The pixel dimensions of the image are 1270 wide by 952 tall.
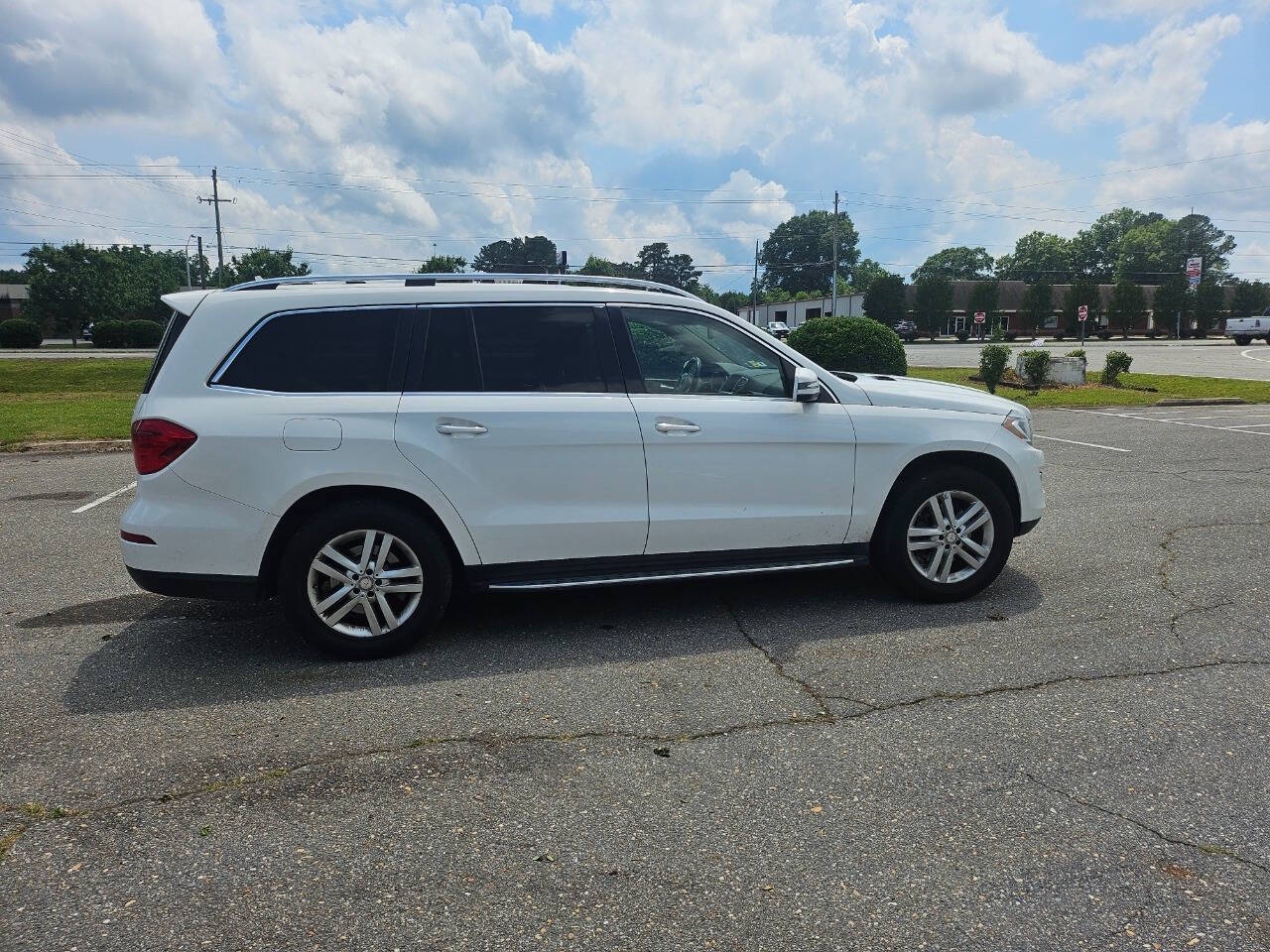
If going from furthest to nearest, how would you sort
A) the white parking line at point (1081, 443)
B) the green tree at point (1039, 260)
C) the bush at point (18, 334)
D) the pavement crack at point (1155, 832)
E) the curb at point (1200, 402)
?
1. the green tree at point (1039, 260)
2. the bush at point (18, 334)
3. the curb at point (1200, 402)
4. the white parking line at point (1081, 443)
5. the pavement crack at point (1155, 832)

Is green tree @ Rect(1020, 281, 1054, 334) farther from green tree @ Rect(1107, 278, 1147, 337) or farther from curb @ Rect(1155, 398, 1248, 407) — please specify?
curb @ Rect(1155, 398, 1248, 407)

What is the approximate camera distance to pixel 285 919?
254 cm

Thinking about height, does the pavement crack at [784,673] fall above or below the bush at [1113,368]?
below

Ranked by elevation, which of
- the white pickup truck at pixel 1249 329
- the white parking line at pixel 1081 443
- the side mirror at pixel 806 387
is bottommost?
the white parking line at pixel 1081 443

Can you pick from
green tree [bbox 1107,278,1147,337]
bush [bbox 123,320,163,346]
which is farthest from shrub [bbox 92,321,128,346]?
green tree [bbox 1107,278,1147,337]

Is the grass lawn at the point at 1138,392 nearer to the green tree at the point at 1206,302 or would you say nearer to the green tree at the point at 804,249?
the green tree at the point at 1206,302

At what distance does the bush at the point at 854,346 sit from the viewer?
15.7 meters

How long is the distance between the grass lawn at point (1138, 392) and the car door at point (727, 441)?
13.2 m

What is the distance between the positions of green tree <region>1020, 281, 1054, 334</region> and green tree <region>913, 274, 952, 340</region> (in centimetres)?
737

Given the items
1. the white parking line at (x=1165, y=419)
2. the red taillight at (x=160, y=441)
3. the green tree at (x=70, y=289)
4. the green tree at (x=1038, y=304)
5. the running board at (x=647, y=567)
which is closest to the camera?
the red taillight at (x=160, y=441)

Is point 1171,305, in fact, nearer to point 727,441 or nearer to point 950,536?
point 950,536

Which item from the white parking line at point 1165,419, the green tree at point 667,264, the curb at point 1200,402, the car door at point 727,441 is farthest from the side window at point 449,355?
the green tree at point 667,264

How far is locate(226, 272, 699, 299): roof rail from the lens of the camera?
4.67 m

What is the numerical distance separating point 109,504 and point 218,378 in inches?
190
